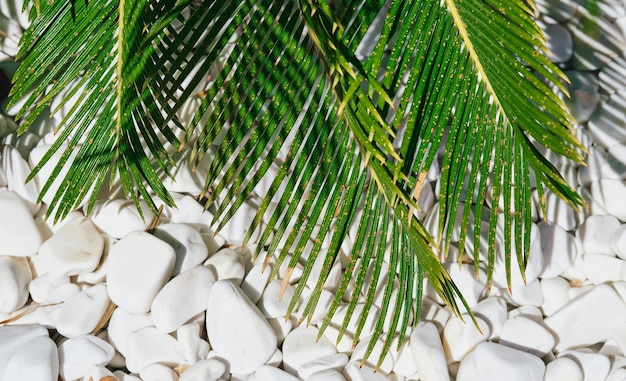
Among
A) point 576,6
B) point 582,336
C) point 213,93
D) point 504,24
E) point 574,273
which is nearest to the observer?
point 504,24

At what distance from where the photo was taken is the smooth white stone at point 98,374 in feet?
4.02

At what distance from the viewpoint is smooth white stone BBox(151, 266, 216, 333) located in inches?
50.4

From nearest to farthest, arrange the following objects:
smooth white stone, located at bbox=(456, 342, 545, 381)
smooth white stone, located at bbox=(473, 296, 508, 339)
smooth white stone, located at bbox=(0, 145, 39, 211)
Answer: smooth white stone, located at bbox=(456, 342, 545, 381)
smooth white stone, located at bbox=(473, 296, 508, 339)
smooth white stone, located at bbox=(0, 145, 39, 211)

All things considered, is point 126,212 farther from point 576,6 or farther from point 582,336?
point 576,6

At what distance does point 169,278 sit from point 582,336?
2.46 feet

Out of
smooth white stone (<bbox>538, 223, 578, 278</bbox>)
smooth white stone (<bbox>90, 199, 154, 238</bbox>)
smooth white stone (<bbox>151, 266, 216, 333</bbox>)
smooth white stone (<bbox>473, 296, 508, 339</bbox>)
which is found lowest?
smooth white stone (<bbox>473, 296, 508, 339</bbox>)

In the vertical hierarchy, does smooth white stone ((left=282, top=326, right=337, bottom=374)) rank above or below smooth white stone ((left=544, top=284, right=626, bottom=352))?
below

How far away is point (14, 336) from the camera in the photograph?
1280mm

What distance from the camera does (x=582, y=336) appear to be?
1.28 meters

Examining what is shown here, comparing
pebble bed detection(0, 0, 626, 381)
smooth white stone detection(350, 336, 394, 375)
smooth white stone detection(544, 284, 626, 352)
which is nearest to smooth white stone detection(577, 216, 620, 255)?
pebble bed detection(0, 0, 626, 381)

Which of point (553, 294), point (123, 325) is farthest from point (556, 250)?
point (123, 325)

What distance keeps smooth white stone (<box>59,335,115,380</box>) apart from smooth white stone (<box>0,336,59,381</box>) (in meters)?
0.02

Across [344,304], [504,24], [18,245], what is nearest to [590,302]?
[344,304]

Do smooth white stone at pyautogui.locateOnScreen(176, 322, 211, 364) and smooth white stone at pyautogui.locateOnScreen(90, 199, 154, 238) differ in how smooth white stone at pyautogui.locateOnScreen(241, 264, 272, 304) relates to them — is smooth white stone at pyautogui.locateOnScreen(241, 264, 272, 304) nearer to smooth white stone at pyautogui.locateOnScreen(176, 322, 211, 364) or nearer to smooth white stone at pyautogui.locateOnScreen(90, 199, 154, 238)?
smooth white stone at pyautogui.locateOnScreen(176, 322, 211, 364)
